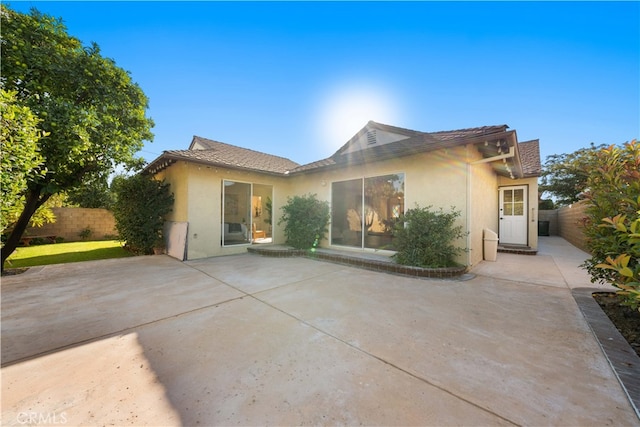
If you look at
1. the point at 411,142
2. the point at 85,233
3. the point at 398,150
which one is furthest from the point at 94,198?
the point at 411,142

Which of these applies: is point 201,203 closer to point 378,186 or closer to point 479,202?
point 378,186

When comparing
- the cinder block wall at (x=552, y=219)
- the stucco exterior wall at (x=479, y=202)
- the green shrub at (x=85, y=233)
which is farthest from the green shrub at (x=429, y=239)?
the green shrub at (x=85, y=233)

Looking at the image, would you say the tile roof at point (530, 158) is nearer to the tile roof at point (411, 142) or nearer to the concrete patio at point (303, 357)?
the tile roof at point (411, 142)

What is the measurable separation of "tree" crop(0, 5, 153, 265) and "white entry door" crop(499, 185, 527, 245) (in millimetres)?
14586

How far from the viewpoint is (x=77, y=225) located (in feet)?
41.0

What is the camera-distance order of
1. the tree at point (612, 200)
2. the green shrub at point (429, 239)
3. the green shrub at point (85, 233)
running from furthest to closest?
the green shrub at point (85, 233), the green shrub at point (429, 239), the tree at point (612, 200)

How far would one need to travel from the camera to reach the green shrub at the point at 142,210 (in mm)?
8172

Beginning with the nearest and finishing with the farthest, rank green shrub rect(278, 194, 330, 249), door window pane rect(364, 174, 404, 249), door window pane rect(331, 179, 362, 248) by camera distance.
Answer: door window pane rect(364, 174, 404, 249) → green shrub rect(278, 194, 330, 249) → door window pane rect(331, 179, 362, 248)

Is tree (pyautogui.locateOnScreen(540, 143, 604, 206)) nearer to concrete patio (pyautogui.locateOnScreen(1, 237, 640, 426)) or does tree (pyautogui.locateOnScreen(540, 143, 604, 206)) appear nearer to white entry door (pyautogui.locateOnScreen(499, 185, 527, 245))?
white entry door (pyautogui.locateOnScreen(499, 185, 527, 245))

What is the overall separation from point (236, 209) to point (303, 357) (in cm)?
1016

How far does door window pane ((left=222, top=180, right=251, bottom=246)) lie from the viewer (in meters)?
9.13

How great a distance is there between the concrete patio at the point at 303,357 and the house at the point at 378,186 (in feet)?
9.64

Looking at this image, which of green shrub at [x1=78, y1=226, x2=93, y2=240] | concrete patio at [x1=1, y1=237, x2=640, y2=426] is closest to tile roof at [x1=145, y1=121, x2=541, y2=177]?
concrete patio at [x1=1, y1=237, x2=640, y2=426]

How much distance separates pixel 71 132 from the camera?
560cm
